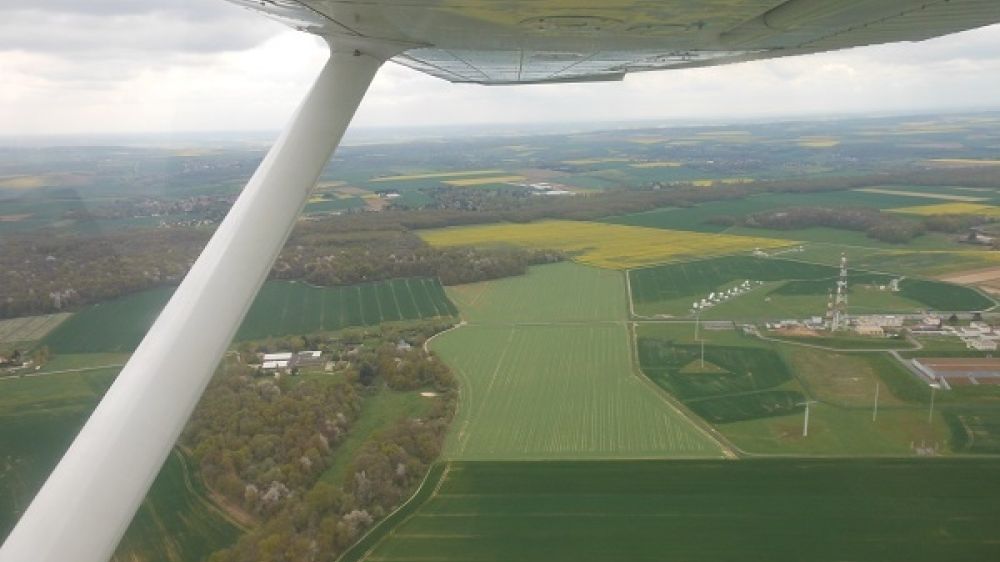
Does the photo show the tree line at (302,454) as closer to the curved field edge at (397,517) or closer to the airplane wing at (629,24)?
the curved field edge at (397,517)

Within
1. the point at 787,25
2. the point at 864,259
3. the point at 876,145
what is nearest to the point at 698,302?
the point at 864,259

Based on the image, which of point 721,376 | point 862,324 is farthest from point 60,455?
point 862,324

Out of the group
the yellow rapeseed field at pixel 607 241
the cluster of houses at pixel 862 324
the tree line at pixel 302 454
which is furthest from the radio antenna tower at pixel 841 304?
the tree line at pixel 302 454

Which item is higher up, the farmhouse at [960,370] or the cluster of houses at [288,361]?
the cluster of houses at [288,361]

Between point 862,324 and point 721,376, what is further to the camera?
point 862,324

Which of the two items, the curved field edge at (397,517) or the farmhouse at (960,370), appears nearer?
the curved field edge at (397,517)

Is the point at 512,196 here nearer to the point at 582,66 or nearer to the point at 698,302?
the point at 698,302

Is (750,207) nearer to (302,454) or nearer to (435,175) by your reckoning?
(435,175)
